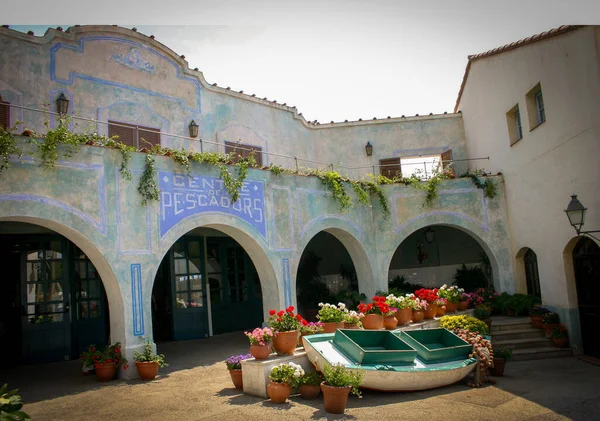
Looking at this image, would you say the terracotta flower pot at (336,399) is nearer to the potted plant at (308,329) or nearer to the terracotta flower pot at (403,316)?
the potted plant at (308,329)

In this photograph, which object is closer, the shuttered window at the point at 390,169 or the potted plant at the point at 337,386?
the potted plant at the point at 337,386

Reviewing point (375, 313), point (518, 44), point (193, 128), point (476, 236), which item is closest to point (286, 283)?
point (375, 313)

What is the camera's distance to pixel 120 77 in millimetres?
12336

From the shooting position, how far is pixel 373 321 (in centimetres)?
1037

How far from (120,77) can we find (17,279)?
524 cm

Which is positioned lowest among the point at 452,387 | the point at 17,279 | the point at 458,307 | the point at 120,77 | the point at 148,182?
the point at 452,387

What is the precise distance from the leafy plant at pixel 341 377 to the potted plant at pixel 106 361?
12.9 feet

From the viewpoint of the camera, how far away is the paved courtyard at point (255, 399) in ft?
22.6

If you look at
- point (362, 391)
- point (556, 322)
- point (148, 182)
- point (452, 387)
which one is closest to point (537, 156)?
point (556, 322)

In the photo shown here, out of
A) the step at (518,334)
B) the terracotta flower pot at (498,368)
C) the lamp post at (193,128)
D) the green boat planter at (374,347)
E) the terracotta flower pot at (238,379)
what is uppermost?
the lamp post at (193,128)

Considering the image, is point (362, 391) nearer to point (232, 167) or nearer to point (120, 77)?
point (232, 167)

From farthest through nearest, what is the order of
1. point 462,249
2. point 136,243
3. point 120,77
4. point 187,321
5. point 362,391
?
point 462,249, point 187,321, point 120,77, point 136,243, point 362,391

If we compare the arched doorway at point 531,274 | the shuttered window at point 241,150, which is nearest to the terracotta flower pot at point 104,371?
the shuttered window at point 241,150

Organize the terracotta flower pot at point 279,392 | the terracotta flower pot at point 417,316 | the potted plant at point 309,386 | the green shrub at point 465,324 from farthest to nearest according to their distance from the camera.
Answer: the terracotta flower pot at point 417,316 → the green shrub at point 465,324 → the potted plant at point 309,386 → the terracotta flower pot at point 279,392
